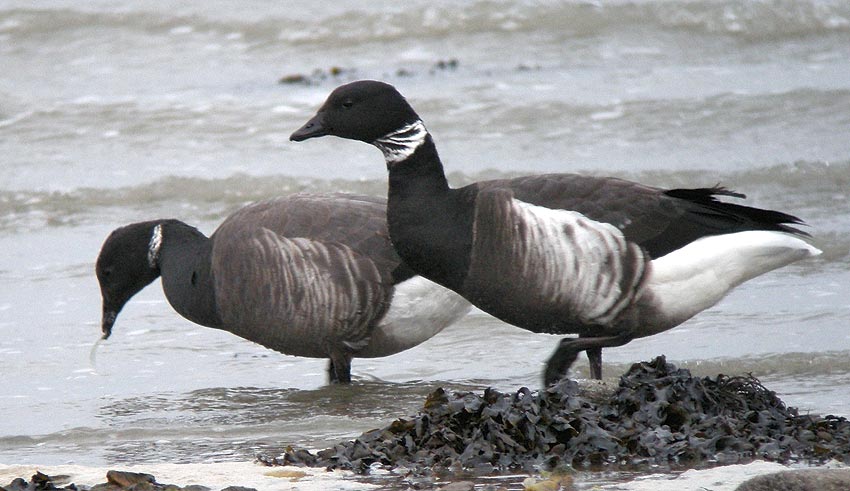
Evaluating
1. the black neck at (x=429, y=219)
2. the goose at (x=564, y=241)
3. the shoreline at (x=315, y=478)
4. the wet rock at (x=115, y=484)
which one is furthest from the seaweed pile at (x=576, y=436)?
the black neck at (x=429, y=219)

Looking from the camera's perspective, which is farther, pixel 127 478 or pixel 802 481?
pixel 127 478

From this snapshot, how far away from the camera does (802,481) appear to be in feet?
13.8

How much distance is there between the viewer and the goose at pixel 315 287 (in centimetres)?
725

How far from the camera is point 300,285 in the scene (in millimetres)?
7250

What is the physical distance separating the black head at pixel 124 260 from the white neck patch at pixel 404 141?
1798 mm

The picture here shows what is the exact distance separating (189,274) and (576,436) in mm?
3166

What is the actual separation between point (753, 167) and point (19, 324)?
6890 mm

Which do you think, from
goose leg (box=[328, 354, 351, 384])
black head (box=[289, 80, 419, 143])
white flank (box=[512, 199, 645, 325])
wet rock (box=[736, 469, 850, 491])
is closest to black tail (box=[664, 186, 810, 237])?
white flank (box=[512, 199, 645, 325])

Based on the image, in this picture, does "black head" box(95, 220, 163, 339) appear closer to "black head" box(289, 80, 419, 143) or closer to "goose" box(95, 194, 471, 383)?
"goose" box(95, 194, 471, 383)

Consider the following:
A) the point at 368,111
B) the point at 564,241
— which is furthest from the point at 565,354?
the point at 368,111

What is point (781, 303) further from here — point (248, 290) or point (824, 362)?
point (248, 290)

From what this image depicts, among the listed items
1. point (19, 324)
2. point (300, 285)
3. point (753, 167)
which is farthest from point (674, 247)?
point (753, 167)

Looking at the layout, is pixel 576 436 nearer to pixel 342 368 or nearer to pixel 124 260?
pixel 342 368

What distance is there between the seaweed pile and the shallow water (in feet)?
2.92
